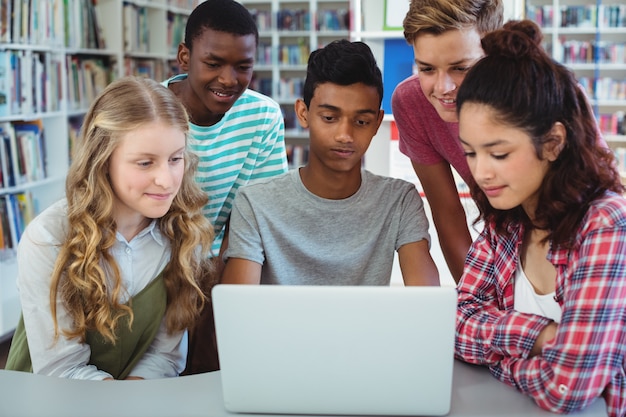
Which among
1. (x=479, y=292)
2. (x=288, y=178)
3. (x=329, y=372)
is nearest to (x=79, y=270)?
(x=288, y=178)

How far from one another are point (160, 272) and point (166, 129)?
0.30m

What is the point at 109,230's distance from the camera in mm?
1446

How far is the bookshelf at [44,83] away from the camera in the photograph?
11.1 feet

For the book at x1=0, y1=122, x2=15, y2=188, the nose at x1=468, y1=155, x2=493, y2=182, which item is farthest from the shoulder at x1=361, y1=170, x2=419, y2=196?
the book at x1=0, y1=122, x2=15, y2=188

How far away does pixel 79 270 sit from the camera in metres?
1.38

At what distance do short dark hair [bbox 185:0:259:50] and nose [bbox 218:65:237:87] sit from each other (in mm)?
95

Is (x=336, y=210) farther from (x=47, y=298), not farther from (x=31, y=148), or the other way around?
(x=31, y=148)

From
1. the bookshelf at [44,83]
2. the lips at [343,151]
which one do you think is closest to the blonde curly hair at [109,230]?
the lips at [343,151]

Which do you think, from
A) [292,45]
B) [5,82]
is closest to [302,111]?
[5,82]

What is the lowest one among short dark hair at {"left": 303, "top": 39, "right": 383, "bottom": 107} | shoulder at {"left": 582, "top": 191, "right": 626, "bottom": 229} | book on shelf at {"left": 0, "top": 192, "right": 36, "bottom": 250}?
book on shelf at {"left": 0, "top": 192, "right": 36, "bottom": 250}

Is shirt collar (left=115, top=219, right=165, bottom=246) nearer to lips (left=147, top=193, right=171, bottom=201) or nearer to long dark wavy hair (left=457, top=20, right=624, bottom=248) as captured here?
lips (left=147, top=193, right=171, bottom=201)

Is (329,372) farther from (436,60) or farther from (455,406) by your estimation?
(436,60)

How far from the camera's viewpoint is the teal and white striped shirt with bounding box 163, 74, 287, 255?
1.85m

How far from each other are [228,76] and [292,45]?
5.19 m
